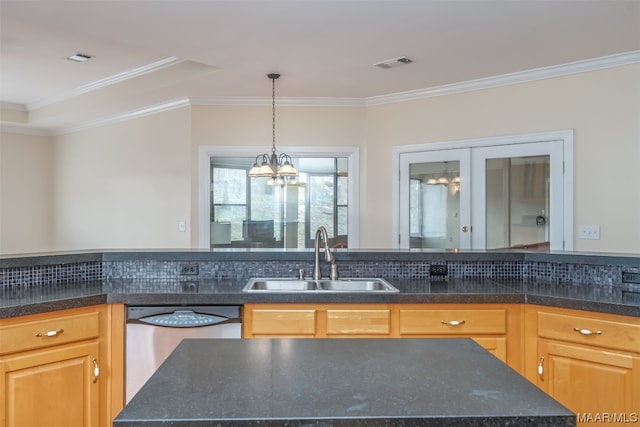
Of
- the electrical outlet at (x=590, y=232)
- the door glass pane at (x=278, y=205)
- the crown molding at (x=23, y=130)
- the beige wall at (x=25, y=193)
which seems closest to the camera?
the electrical outlet at (x=590, y=232)

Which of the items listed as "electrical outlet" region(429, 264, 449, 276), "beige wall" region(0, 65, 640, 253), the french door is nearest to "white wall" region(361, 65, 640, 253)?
"beige wall" region(0, 65, 640, 253)

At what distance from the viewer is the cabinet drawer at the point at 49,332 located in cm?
193

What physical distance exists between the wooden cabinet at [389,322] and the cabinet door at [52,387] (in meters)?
0.81

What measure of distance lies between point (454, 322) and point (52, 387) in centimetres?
198

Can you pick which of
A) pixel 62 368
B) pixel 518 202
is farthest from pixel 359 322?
pixel 518 202

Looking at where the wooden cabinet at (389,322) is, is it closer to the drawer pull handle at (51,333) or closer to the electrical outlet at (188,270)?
the electrical outlet at (188,270)

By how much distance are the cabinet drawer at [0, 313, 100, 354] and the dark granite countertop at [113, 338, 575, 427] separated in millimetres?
1124

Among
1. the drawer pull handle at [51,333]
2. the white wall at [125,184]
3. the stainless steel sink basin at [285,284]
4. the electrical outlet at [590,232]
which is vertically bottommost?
the drawer pull handle at [51,333]

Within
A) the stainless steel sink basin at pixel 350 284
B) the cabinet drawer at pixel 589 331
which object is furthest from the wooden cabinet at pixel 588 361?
the stainless steel sink basin at pixel 350 284

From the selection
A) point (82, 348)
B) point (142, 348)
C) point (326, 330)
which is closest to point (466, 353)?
point (326, 330)

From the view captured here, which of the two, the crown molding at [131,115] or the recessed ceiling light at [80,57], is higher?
the recessed ceiling light at [80,57]

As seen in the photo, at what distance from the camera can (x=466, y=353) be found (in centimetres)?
125

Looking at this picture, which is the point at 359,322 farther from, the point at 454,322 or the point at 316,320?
the point at 454,322

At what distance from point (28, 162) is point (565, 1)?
22.8 feet
